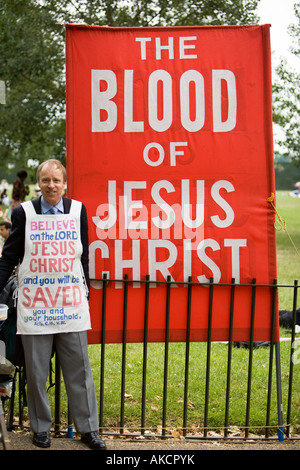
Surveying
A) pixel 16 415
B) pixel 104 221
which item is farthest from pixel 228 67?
pixel 16 415

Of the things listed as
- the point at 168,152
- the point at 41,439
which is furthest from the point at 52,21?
the point at 41,439

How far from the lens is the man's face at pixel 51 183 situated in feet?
13.6

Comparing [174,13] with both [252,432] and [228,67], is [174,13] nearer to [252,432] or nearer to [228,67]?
[228,67]

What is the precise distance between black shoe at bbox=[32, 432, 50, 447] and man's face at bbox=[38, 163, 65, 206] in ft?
5.43

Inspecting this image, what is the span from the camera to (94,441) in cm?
423

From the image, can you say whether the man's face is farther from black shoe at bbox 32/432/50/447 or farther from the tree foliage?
the tree foliage

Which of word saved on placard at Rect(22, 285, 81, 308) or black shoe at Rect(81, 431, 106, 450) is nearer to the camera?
word saved on placard at Rect(22, 285, 81, 308)

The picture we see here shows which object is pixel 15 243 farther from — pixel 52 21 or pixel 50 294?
pixel 52 21

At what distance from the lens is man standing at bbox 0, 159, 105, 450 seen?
412cm

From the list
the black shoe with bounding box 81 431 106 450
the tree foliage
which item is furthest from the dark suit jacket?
the tree foliage

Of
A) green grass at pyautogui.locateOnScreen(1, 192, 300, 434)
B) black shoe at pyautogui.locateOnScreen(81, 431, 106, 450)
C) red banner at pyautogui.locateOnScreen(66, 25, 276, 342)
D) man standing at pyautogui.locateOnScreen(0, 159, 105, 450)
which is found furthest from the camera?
green grass at pyautogui.locateOnScreen(1, 192, 300, 434)

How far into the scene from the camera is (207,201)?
4.82 m
